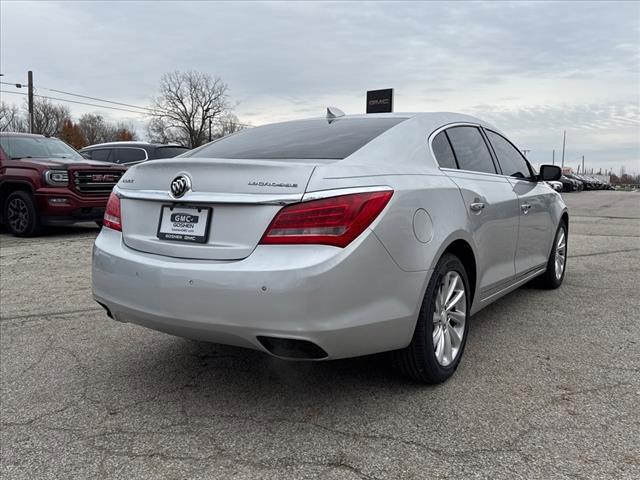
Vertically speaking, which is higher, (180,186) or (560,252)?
(180,186)

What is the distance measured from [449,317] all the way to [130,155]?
11293 mm

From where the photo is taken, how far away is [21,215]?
9539 mm

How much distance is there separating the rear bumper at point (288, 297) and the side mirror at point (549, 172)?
109 inches

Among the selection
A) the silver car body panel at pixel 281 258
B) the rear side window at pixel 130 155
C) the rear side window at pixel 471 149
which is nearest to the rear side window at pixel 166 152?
the rear side window at pixel 130 155

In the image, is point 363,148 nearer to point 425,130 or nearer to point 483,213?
point 425,130

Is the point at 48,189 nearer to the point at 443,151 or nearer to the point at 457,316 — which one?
the point at 443,151

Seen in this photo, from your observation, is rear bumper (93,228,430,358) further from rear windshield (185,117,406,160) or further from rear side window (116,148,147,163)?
rear side window (116,148,147,163)

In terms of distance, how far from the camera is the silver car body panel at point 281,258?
2436mm

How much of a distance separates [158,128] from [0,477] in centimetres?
7022

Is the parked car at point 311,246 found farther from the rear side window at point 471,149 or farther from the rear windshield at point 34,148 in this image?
the rear windshield at point 34,148

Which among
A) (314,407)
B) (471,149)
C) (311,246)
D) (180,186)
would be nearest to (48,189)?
(180,186)

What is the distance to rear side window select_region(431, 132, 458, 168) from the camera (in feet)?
11.1

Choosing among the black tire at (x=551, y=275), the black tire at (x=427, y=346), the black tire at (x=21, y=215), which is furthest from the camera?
the black tire at (x=21, y=215)

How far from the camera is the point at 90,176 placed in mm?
9484
